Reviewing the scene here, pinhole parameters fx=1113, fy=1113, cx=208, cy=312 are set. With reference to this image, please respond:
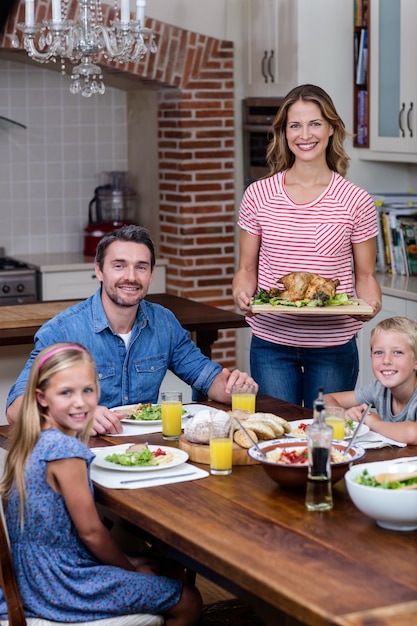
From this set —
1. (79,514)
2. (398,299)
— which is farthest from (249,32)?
(79,514)

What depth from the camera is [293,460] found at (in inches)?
94.7

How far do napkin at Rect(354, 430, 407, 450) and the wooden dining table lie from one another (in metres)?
0.10

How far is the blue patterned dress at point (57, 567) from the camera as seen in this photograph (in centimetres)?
233

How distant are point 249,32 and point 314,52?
0.61 metres

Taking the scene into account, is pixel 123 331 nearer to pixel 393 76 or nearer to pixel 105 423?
pixel 105 423

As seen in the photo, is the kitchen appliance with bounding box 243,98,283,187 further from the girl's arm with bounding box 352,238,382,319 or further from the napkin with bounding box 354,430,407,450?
the napkin with bounding box 354,430,407,450

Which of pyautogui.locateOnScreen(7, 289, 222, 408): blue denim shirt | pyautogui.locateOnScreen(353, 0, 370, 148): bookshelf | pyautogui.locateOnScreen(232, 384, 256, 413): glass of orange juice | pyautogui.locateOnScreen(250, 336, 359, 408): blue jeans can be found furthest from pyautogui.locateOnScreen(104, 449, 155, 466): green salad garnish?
pyautogui.locateOnScreen(353, 0, 370, 148): bookshelf

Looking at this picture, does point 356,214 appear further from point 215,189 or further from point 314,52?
point 215,189

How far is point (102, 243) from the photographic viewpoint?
126 inches

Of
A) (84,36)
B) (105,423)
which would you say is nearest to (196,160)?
(84,36)

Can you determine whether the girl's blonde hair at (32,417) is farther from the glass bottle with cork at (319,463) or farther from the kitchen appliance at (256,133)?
the kitchen appliance at (256,133)

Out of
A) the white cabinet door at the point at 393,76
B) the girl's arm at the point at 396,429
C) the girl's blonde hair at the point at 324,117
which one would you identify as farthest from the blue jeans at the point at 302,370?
the white cabinet door at the point at 393,76

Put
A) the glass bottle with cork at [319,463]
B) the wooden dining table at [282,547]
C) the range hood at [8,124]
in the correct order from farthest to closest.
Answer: the range hood at [8,124], the glass bottle with cork at [319,463], the wooden dining table at [282,547]

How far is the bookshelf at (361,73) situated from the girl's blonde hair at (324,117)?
2.10 m
